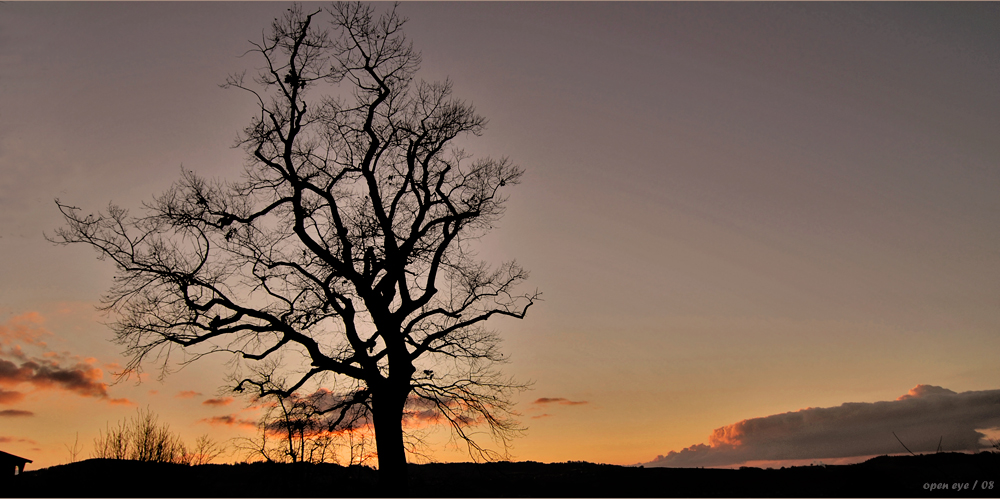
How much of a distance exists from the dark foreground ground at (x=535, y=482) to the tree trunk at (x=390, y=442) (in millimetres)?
448

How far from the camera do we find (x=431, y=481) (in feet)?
54.6

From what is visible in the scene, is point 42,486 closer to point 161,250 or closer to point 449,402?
point 161,250

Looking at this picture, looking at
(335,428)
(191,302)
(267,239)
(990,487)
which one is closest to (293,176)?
(267,239)

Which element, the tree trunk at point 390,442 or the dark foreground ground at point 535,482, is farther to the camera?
the tree trunk at point 390,442

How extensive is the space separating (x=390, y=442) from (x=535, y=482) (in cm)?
408

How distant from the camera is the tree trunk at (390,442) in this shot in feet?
44.4

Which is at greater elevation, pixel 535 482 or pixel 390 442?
pixel 390 442

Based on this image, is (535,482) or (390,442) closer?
(390,442)

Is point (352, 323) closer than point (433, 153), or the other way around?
point (352, 323)

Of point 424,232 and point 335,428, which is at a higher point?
point 424,232

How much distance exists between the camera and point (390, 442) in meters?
13.9

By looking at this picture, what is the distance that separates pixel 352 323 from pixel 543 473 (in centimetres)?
740

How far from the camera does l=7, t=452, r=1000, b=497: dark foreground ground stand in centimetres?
1315

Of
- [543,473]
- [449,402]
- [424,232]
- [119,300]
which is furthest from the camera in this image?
[543,473]
